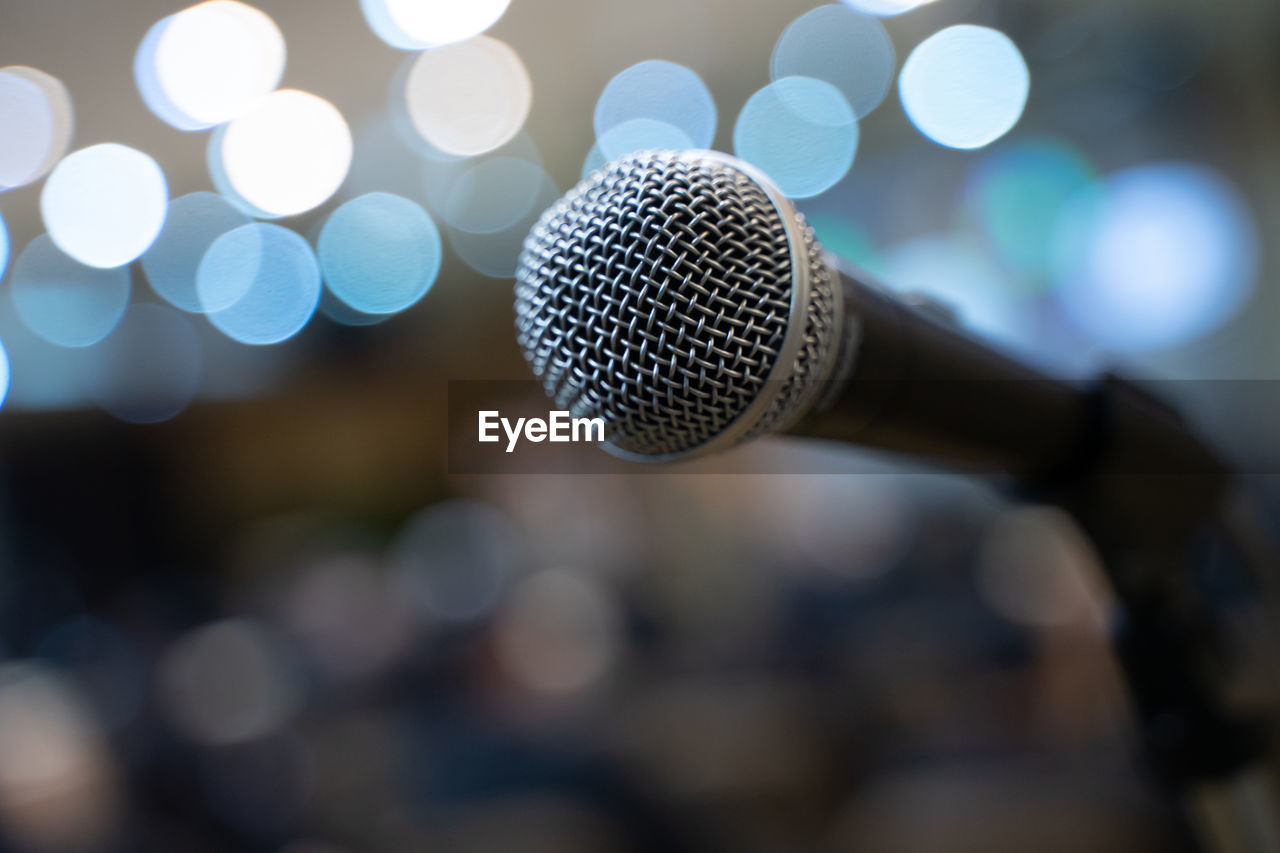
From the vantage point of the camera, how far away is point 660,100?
3.60 meters

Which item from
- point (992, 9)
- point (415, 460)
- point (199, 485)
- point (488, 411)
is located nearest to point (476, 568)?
point (415, 460)

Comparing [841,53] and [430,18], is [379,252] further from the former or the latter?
[841,53]

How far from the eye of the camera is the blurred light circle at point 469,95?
3.06m

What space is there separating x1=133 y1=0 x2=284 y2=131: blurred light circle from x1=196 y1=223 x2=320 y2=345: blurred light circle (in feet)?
4.30

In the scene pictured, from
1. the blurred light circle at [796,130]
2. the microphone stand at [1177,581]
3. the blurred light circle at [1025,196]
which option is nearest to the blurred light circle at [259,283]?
the blurred light circle at [796,130]

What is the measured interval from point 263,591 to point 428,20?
3.35 metres

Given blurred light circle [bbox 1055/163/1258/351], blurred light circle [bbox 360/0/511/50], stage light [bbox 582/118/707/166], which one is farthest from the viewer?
stage light [bbox 582/118/707/166]

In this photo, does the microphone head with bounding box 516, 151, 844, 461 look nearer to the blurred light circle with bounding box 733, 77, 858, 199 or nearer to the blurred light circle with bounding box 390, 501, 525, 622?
the blurred light circle with bounding box 733, 77, 858, 199

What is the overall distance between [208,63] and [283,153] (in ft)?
2.70

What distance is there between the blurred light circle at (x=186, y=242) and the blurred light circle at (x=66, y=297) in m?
0.28

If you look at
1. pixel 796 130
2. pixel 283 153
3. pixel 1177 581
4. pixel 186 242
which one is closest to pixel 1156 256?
pixel 796 130

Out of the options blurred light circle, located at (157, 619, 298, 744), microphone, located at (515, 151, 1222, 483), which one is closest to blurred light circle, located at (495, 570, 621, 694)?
blurred light circle, located at (157, 619, 298, 744)

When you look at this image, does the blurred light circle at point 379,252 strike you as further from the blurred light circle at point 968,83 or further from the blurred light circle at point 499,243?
the blurred light circle at point 968,83

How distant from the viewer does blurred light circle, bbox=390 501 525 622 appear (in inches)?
182
